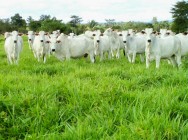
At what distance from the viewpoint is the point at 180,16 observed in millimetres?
56812

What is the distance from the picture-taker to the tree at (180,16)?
54469 mm

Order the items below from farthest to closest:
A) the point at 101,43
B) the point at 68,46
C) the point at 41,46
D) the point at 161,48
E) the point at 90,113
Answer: the point at 101,43, the point at 41,46, the point at 68,46, the point at 161,48, the point at 90,113

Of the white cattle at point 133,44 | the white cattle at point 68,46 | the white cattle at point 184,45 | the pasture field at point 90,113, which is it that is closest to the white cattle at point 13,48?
the white cattle at point 68,46

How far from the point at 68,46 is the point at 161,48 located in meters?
3.85

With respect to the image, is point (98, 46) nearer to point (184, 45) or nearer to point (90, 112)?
point (184, 45)

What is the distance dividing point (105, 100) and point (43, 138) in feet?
4.82

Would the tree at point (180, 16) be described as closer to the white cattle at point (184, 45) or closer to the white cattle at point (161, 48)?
the white cattle at point (184, 45)

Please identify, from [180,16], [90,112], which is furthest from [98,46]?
[180,16]

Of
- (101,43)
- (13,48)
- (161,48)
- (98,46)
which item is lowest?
(98,46)

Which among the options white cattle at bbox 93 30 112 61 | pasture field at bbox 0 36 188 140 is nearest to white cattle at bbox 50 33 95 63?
white cattle at bbox 93 30 112 61

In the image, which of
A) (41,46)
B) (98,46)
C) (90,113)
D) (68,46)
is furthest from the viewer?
(98,46)

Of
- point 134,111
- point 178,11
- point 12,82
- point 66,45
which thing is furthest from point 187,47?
point 178,11

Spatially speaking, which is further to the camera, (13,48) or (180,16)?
(180,16)

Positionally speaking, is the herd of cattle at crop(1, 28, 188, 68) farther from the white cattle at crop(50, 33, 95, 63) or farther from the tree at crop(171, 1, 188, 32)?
the tree at crop(171, 1, 188, 32)
